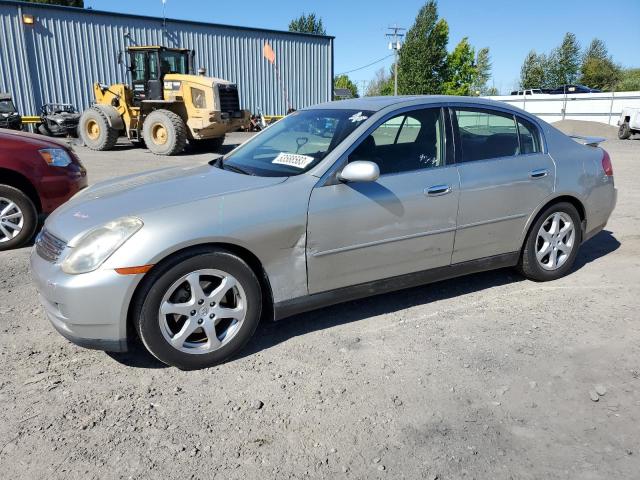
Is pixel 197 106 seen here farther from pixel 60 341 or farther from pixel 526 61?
pixel 526 61

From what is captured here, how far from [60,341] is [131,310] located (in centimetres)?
92

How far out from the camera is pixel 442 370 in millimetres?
3117

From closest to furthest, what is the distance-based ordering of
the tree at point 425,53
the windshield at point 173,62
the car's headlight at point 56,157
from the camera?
the car's headlight at point 56,157, the windshield at point 173,62, the tree at point 425,53

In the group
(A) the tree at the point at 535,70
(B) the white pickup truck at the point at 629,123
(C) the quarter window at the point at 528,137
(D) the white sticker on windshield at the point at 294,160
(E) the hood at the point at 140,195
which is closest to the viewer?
(E) the hood at the point at 140,195

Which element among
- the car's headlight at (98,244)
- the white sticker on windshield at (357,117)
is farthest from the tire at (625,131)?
the car's headlight at (98,244)

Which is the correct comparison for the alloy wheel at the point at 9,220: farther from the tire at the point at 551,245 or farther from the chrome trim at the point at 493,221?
the tire at the point at 551,245

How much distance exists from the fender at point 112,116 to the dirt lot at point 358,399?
12.5 meters

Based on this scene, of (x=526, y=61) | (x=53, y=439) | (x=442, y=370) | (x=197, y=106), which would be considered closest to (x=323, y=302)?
(x=442, y=370)

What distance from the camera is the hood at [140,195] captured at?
3006 millimetres

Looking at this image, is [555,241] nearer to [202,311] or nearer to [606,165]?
[606,165]

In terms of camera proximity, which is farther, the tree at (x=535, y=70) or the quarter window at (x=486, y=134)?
the tree at (x=535, y=70)

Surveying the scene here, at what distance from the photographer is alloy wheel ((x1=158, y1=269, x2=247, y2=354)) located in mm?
2982

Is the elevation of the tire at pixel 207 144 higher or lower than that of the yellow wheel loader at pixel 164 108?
lower

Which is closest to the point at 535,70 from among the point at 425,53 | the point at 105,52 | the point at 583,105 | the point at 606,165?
the point at 425,53
